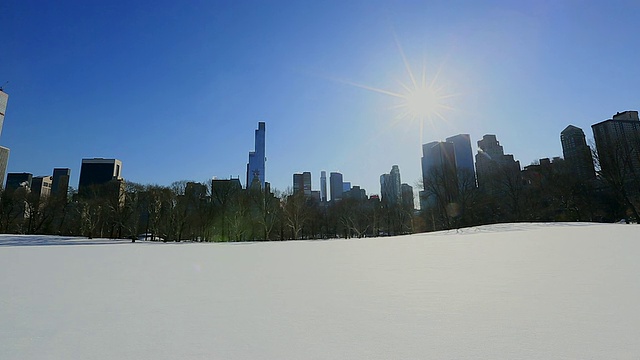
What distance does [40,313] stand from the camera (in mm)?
4051

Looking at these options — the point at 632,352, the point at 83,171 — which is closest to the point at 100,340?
the point at 632,352

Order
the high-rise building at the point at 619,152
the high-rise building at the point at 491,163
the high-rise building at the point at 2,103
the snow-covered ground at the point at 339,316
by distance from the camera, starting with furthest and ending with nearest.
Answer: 1. the high-rise building at the point at 2,103
2. the high-rise building at the point at 491,163
3. the high-rise building at the point at 619,152
4. the snow-covered ground at the point at 339,316

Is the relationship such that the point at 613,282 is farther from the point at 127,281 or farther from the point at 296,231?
the point at 296,231

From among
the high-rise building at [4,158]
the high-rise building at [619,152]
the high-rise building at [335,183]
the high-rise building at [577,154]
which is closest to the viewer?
the high-rise building at [619,152]

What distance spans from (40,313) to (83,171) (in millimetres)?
119762

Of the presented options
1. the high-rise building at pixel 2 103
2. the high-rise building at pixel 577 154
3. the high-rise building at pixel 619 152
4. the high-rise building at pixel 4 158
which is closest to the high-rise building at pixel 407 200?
the high-rise building at pixel 577 154

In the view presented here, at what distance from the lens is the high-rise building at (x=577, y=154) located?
36.1 meters

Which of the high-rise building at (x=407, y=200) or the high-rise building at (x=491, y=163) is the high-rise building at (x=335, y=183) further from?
the high-rise building at (x=407, y=200)

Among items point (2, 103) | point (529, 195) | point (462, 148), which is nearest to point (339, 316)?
point (529, 195)

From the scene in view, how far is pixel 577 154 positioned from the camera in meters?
41.7

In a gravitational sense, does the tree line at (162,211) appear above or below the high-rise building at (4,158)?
below

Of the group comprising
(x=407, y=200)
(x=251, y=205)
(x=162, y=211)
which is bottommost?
(x=162, y=211)

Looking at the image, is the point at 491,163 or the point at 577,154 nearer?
the point at 577,154

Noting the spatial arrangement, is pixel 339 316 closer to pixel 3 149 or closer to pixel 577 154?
pixel 577 154
